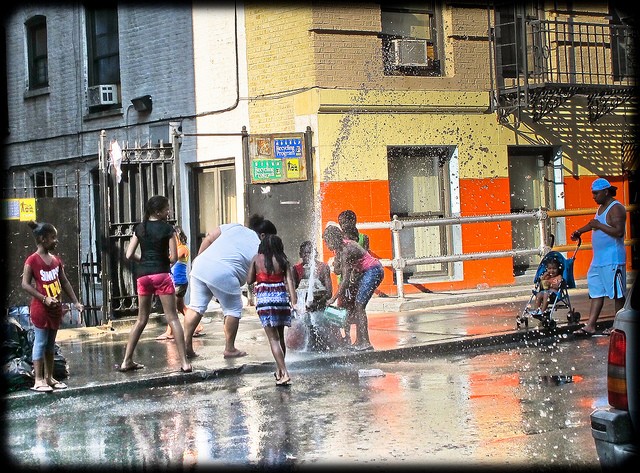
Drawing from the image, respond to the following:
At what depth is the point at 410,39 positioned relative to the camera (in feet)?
57.7

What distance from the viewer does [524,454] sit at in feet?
21.8

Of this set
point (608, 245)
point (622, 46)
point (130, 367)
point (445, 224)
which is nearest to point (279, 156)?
point (445, 224)

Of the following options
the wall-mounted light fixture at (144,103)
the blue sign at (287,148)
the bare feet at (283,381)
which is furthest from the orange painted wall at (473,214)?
the bare feet at (283,381)

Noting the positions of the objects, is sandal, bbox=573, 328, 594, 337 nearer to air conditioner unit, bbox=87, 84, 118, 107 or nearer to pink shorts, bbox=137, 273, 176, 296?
pink shorts, bbox=137, 273, 176, 296

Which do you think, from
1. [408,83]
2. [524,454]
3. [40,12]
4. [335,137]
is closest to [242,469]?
[524,454]

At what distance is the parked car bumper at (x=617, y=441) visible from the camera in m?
5.01

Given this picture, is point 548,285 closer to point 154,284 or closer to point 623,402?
point 154,284

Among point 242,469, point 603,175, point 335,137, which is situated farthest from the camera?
point 603,175

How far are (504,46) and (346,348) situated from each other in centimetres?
881

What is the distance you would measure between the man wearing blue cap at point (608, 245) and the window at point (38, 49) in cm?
1340

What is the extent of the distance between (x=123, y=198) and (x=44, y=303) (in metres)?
6.25

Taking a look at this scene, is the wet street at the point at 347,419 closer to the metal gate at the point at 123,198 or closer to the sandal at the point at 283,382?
the sandal at the point at 283,382

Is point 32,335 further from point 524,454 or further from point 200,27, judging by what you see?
point 200,27

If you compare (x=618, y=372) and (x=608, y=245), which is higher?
(x=608, y=245)
